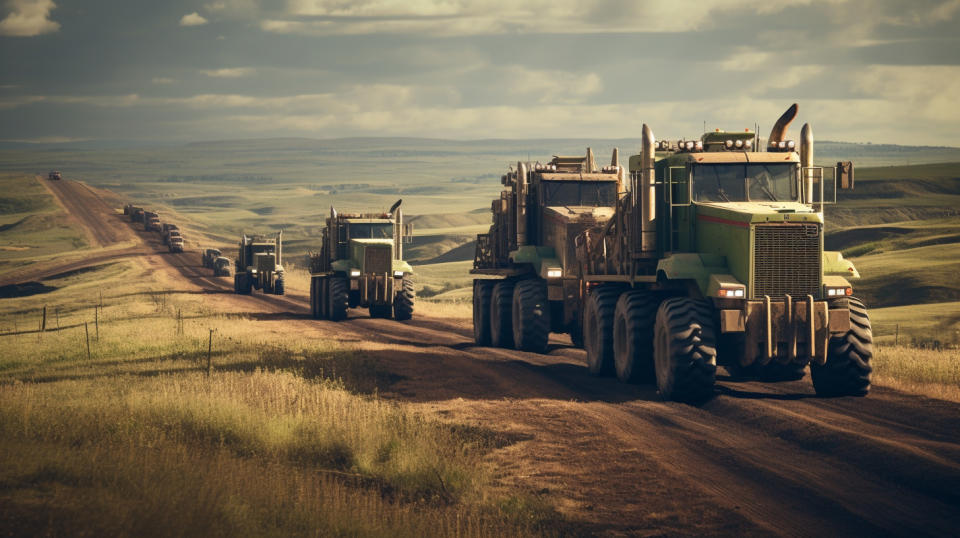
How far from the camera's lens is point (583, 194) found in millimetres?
29250

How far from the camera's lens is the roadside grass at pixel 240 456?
1118 centimetres

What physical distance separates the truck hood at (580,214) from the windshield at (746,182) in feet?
22.5

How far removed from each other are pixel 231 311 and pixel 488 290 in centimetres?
2080

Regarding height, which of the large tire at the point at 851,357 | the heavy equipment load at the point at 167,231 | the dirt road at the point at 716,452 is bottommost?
the dirt road at the point at 716,452

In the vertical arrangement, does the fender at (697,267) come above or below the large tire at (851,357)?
above

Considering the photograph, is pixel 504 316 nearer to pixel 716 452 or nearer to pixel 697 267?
pixel 697 267

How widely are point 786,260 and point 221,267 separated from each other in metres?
70.2

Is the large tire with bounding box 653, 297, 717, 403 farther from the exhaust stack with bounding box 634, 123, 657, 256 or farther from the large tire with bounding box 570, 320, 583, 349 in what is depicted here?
the large tire with bounding box 570, 320, 583, 349

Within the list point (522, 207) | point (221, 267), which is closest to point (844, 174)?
point (522, 207)

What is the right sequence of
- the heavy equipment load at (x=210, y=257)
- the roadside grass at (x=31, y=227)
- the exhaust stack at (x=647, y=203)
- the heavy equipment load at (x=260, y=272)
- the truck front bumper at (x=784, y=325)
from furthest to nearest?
the roadside grass at (x=31, y=227) < the heavy equipment load at (x=210, y=257) < the heavy equipment load at (x=260, y=272) < the exhaust stack at (x=647, y=203) < the truck front bumper at (x=784, y=325)

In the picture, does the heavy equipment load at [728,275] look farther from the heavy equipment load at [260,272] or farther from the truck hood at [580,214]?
the heavy equipment load at [260,272]

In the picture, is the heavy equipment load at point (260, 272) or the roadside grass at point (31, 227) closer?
the heavy equipment load at point (260, 272)

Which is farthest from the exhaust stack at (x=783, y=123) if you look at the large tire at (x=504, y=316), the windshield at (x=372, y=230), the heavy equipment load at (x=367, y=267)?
the windshield at (x=372, y=230)

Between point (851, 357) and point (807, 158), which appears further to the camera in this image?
point (807, 158)
